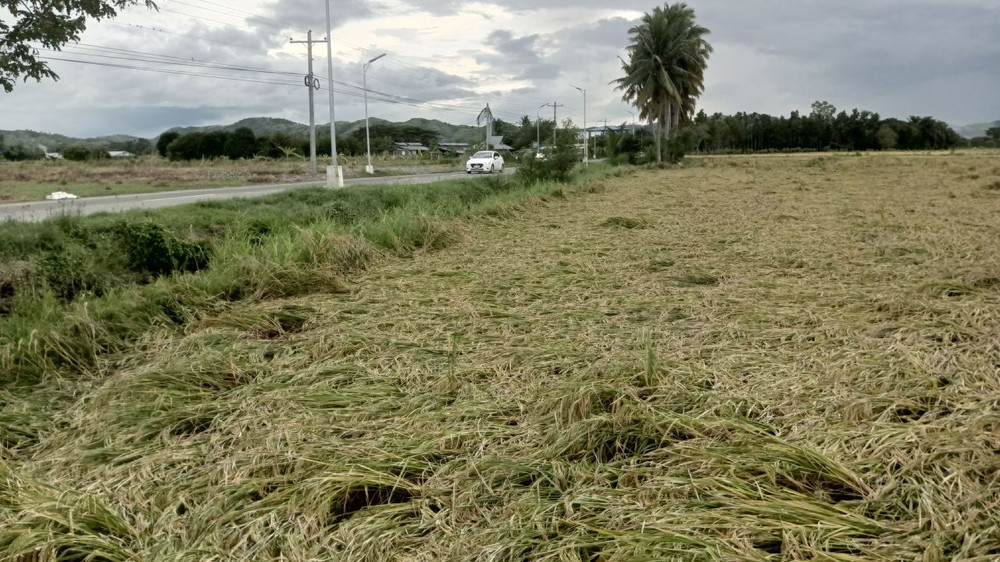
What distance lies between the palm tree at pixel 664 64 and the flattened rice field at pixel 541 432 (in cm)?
3904

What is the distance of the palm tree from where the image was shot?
42562 millimetres

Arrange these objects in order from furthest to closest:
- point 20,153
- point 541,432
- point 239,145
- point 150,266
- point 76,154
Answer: point 239,145, point 76,154, point 20,153, point 150,266, point 541,432

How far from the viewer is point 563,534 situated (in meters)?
1.98

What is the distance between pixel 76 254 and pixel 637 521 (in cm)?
645

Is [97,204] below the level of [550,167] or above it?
below

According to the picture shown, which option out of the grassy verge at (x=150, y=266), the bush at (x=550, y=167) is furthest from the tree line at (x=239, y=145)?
the grassy verge at (x=150, y=266)

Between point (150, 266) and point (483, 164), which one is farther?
point (483, 164)

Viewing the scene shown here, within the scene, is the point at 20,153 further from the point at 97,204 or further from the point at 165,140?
the point at 97,204

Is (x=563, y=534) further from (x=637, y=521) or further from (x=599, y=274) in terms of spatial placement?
(x=599, y=274)

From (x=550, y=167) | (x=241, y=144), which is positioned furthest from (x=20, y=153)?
(x=550, y=167)

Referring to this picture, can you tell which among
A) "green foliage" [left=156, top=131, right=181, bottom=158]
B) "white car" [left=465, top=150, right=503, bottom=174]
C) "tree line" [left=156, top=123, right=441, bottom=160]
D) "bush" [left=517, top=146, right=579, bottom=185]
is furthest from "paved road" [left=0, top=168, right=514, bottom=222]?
"green foliage" [left=156, top=131, right=181, bottom=158]

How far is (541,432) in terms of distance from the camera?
2703 millimetres

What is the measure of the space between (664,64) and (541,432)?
43832 millimetres

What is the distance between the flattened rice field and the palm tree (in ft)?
128
